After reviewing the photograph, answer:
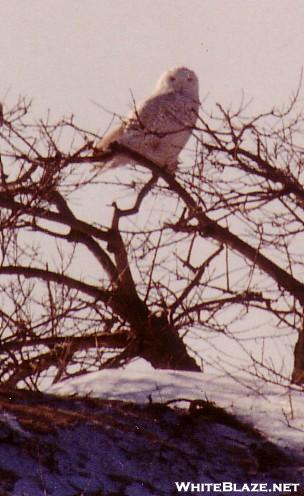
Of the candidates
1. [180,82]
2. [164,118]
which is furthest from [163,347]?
[180,82]

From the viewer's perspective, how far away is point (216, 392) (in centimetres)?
489

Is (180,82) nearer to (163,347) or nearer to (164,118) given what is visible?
(164,118)

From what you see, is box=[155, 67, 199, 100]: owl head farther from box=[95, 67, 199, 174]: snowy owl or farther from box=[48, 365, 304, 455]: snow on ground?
box=[48, 365, 304, 455]: snow on ground

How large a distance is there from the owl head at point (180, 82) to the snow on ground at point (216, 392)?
968 centimetres

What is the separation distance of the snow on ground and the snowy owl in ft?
18.1

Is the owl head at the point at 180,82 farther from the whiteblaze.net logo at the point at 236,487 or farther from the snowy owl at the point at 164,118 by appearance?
the whiteblaze.net logo at the point at 236,487

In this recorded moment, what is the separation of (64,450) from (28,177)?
374cm

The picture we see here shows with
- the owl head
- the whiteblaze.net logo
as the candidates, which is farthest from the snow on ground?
the owl head

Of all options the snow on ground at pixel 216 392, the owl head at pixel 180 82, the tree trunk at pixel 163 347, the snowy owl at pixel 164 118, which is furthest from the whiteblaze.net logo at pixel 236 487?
the owl head at pixel 180 82

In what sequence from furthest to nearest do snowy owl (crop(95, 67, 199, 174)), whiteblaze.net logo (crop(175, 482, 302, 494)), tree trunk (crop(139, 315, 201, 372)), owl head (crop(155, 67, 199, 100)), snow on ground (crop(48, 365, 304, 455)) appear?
owl head (crop(155, 67, 199, 100)) → snowy owl (crop(95, 67, 199, 174)) → tree trunk (crop(139, 315, 201, 372)) → snow on ground (crop(48, 365, 304, 455)) → whiteblaze.net logo (crop(175, 482, 302, 494))

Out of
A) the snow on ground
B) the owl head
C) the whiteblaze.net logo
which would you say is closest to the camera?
the whiteblaze.net logo

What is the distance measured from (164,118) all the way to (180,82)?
95.0 inches

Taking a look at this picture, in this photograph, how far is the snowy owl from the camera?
11.3 m

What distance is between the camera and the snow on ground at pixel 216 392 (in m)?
4.54
